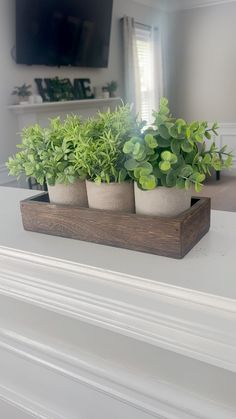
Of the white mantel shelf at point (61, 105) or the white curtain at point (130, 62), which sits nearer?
the white mantel shelf at point (61, 105)

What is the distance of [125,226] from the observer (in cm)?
61

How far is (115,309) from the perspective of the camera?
0.57 meters

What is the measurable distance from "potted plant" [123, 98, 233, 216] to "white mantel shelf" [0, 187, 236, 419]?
0.30ft

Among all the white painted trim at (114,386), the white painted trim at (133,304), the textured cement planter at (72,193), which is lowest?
the white painted trim at (114,386)

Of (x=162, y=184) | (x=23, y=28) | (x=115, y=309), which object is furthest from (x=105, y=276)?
(x=23, y=28)

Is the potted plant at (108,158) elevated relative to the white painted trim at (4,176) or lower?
elevated

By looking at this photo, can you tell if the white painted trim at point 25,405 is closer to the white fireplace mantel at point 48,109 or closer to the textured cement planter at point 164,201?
the textured cement planter at point 164,201

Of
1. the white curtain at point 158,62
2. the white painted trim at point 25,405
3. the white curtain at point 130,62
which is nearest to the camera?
the white painted trim at point 25,405

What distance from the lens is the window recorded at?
5242 mm

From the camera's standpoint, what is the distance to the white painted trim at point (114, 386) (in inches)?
23.3

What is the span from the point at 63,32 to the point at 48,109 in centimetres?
80

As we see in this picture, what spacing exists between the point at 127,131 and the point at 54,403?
0.56 metres

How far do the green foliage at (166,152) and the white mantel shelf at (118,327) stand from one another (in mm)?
120

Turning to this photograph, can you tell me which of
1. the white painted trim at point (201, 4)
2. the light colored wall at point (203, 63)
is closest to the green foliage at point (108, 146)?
the light colored wall at point (203, 63)
